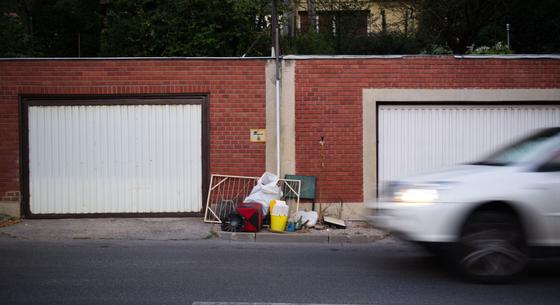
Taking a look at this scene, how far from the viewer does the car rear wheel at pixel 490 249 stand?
6844 millimetres

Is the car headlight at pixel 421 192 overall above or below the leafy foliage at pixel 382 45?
below

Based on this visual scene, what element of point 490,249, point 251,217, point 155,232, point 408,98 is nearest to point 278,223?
point 251,217

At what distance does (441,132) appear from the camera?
1234 centimetres

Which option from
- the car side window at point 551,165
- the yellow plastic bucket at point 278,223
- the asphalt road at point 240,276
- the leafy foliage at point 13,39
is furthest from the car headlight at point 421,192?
the leafy foliage at point 13,39

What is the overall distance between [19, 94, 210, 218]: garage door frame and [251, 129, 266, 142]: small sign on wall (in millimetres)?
936

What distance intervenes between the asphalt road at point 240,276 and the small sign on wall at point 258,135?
307 centimetres

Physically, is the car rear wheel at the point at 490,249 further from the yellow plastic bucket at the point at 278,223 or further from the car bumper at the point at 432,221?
the yellow plastic bucket at the point at 278,223

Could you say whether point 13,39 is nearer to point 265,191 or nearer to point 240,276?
point 265,191

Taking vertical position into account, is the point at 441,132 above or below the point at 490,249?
above

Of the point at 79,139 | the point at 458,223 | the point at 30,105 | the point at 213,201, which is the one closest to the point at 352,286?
the point at 458,223

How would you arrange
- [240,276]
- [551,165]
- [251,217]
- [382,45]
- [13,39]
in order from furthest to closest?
1. [13,39]
2. [382,45]
3. [251,217]
4. [240,276]
5. [551,165]

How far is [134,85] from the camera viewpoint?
1205 cm

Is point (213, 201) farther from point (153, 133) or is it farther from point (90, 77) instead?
point (90, 77)

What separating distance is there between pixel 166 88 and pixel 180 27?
6.27 meters
